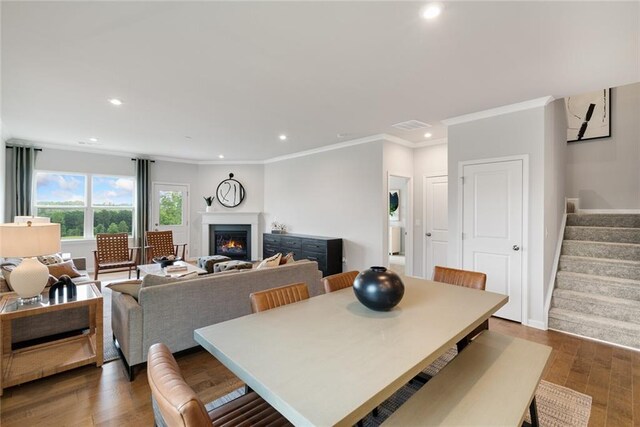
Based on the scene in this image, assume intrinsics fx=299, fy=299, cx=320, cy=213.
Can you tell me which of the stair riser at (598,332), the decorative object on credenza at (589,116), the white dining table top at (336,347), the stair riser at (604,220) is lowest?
the stair riser at (598,332)

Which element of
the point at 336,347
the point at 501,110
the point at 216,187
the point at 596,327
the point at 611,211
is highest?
the point at 501,110

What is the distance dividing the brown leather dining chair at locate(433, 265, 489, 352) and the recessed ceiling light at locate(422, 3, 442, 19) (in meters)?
1.94

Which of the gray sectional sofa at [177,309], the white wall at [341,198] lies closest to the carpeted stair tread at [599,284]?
the white wall at [341,198]

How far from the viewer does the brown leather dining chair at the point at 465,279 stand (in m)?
2.47

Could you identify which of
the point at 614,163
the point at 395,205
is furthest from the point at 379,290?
the point at 395,205

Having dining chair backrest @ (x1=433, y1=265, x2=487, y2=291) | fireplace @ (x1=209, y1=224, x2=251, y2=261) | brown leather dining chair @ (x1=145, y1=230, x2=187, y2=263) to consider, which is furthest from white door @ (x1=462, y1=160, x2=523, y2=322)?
brown leather dining chair @ (x1=145, y1=230, x2=187, y2=263)

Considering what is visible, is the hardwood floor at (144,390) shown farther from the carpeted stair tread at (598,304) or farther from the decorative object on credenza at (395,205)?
the decorative object on credenza at (395,205)

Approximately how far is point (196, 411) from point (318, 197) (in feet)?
18.5

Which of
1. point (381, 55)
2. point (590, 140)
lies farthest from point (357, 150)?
point (590, 140)

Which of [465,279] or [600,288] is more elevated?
[465,279]

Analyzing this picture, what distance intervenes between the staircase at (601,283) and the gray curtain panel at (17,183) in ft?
28.7

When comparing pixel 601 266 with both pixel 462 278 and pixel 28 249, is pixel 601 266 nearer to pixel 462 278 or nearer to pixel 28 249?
pixel 462 278

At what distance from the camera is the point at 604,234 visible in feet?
13.4

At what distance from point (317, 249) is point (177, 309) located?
3.40m
